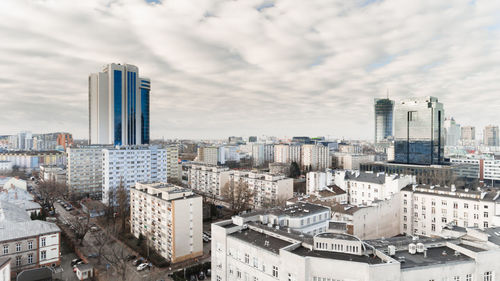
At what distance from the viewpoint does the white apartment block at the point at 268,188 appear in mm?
49581

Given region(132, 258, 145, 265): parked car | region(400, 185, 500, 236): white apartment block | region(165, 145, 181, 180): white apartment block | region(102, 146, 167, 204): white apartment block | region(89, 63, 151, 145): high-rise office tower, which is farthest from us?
region(89, 63, 151, 145): high-rise office tower

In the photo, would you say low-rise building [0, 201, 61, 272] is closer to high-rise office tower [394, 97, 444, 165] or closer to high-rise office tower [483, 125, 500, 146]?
high-rise office tower [394, 97, 444, 165]

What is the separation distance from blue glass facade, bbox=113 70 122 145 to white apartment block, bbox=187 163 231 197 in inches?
1342

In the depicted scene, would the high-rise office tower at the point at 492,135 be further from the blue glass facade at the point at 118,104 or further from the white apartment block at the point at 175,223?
the white apartment block at the point at 175,223

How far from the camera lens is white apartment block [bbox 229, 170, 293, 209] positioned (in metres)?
49.6

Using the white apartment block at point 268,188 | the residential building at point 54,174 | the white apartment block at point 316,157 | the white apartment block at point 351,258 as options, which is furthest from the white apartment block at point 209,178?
the white apartment block at point 316,157

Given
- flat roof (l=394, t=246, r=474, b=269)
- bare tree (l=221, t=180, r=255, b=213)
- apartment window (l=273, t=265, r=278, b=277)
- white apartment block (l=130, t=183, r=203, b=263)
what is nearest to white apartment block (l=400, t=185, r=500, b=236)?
flat roof (l=394, t=246, r=474, b=269)

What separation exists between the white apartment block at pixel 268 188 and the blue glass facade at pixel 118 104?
51955 millimetres

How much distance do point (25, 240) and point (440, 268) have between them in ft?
112

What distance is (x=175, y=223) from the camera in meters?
29.1

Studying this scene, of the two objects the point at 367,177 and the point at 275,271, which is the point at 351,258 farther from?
the point at 367,177

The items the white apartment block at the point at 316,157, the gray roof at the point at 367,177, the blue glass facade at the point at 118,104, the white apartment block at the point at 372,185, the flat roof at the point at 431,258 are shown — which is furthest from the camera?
the white apartment block at the point at 316,157

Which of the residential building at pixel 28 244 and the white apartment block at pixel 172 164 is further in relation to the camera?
the white apartment block at pixel 172 164

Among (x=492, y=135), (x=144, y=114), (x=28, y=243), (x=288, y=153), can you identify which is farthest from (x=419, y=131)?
(x=492, y=135)
